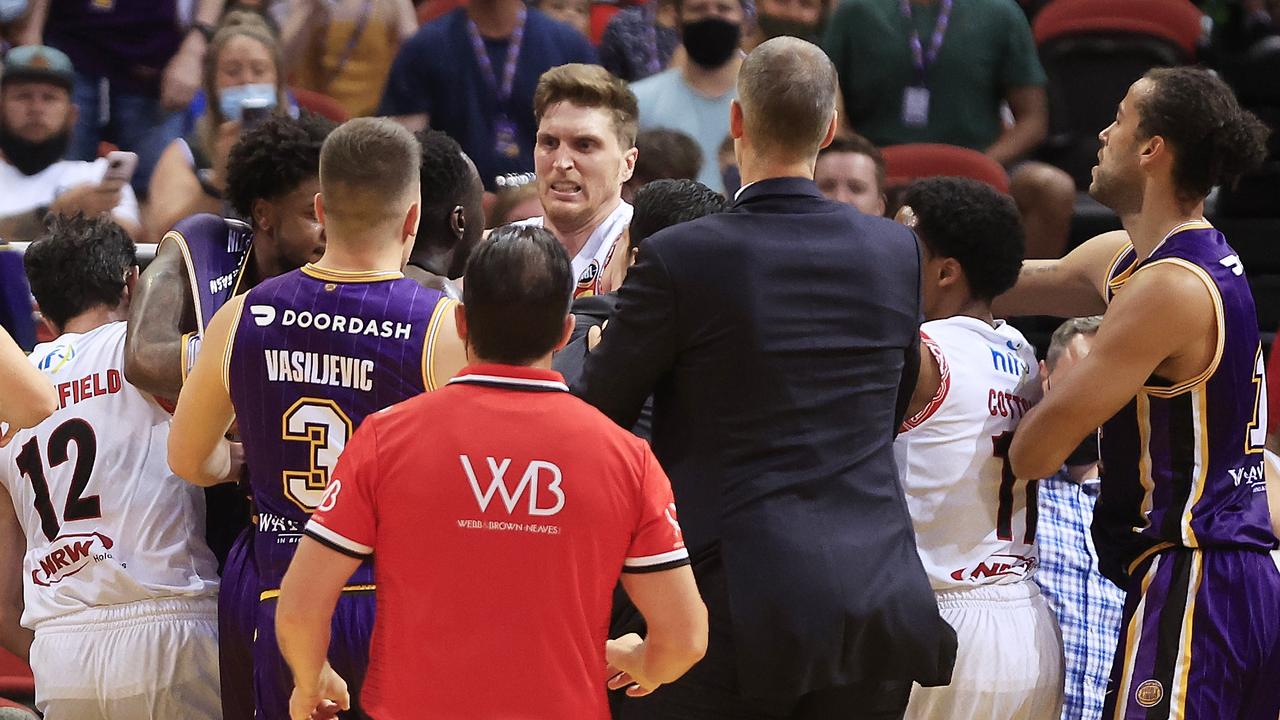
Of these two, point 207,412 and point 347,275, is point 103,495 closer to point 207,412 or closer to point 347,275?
point 207,412

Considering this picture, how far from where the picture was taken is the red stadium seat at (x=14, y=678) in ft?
18.6

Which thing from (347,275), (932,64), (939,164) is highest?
(932,64)

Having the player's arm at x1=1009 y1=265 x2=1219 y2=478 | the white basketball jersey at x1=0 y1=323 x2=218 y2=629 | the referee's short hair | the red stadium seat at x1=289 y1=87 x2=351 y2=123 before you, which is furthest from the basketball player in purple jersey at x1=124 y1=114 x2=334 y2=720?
the red stadium seat at x1=289 y1=87 x2=351 y2=123

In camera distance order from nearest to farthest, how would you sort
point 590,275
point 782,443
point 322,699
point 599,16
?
1. point 322,699
2. point 782,443
3. point 590,275
4. point 599,16

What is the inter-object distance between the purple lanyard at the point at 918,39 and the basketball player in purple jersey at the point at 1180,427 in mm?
3218

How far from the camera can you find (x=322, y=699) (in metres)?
3.28

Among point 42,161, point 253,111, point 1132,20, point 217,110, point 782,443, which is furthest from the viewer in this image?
point 1132,20

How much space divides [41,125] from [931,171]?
4.03 m

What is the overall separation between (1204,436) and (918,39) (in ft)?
12.3

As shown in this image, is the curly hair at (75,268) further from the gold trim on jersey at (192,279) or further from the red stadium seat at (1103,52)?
the red stadium seat at (1103,52)

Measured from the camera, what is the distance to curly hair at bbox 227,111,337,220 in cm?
442

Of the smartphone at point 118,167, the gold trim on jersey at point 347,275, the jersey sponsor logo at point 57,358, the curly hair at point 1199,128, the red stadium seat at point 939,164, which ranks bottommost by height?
the jersey sponsor logo at point 57,358

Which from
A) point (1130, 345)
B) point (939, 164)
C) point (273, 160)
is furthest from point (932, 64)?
point (273, 160)

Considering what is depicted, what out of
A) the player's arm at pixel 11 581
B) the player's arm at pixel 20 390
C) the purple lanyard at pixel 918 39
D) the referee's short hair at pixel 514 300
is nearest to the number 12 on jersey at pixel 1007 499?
the referee's short hair at pixel 514 300
